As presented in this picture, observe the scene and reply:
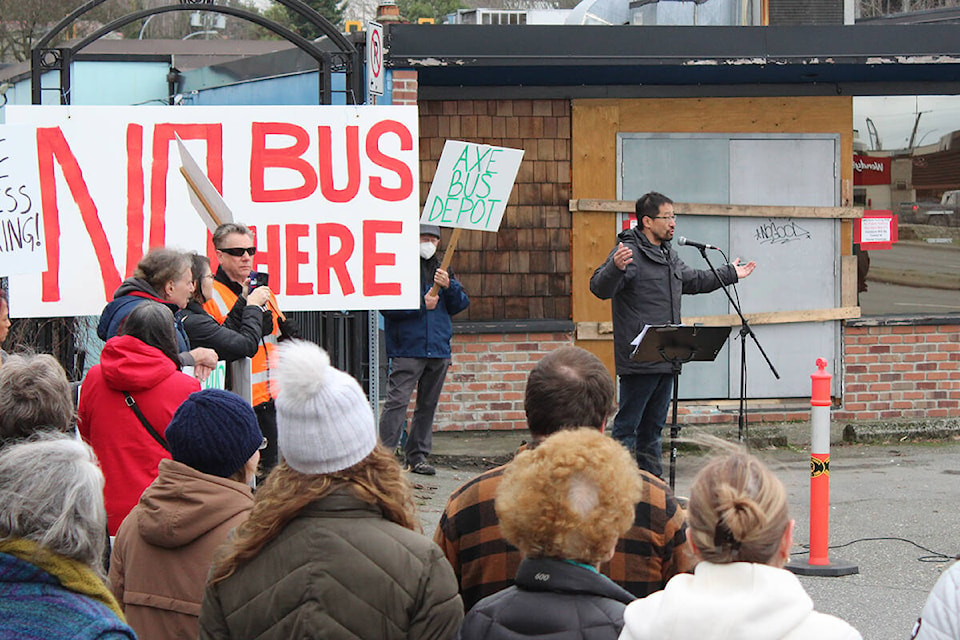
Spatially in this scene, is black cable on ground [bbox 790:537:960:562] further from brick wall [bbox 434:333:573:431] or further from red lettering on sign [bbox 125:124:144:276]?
red lettering on sign [bbox 125:124:144:276]

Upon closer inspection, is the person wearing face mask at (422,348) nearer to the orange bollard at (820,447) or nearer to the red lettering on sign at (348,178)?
the red lettering on sign at (348,178)

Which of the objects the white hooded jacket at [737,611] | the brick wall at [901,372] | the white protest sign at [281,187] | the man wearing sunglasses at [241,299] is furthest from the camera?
the brick wall at [901,372]

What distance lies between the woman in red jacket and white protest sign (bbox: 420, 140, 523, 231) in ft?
11.9

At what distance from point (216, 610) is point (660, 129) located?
27.3ft

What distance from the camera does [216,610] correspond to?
9.19ft

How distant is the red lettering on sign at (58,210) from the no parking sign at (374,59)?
2160 mm

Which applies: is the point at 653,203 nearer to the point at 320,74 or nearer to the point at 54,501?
the point at 320,74

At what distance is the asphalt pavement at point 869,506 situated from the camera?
6266 mm

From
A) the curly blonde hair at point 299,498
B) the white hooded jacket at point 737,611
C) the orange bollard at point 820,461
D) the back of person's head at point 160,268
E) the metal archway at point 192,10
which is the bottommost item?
the orange bollard at point 820,461

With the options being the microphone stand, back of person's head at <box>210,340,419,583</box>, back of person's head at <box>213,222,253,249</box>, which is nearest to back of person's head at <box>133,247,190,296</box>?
back of person's head at <box>213,222,253,249</box>

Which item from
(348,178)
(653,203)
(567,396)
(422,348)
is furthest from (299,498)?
(422,348)

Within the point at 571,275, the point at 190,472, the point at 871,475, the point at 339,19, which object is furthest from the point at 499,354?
the point at 339,19

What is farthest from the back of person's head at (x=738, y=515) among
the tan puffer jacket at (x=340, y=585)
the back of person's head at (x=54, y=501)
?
the back of person's head at (x=54, y=501)

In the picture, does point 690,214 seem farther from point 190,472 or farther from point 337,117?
point 190,472
